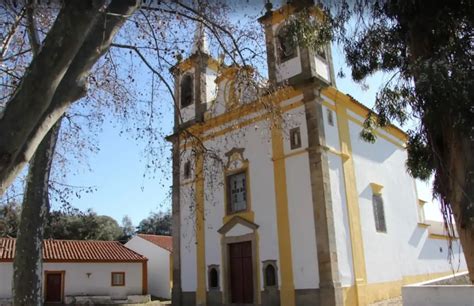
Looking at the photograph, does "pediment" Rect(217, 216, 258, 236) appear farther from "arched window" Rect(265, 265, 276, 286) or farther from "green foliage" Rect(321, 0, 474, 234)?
"green foliage" Rect(321, 0, 474, 234)

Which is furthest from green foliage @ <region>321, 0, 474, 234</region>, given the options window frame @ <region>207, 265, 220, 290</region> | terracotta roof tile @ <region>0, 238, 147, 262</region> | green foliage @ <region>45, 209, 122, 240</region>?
green foliage @ <region>45, 209, 122, 240</region>

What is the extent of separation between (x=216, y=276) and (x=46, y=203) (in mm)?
9178

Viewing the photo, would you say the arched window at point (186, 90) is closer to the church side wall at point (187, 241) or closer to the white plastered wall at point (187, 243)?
the church side wall at point (187, 241)

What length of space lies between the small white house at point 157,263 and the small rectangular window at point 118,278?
303cm

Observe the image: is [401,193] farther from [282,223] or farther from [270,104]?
[270,104]

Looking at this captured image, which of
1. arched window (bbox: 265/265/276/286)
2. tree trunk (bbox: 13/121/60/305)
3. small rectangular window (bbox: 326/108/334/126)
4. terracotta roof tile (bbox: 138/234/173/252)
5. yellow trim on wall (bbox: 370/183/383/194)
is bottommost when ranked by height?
arched window (bbox: 265/265/276/286)

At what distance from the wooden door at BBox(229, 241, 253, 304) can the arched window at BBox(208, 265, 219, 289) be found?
0.57 meters

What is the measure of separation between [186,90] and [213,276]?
754cm

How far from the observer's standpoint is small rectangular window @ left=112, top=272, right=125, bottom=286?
24.2 metres

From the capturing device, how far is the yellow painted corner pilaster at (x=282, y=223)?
43.9ft

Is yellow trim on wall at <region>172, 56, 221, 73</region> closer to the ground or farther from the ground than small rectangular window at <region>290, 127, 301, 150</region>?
farther from the ground

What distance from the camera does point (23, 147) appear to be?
3.53 meters

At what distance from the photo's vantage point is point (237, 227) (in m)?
15.2

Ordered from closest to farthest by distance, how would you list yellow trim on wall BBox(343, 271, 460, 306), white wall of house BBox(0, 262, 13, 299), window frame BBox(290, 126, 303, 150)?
yellow trim on wall BBox(343, 271, 460, 306), window frame BBox(290, 126, 303, 150), white wall of house BBox(0, 262, 13, 299)
